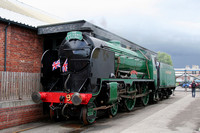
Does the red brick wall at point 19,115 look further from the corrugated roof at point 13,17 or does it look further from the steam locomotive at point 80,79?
the corrugated roof at point 13,17

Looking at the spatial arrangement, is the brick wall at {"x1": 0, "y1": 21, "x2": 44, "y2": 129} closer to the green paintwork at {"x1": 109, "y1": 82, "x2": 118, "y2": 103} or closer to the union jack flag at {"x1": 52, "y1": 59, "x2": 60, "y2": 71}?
the union jack flag at {"x1": 52, "y1": 59, "x2": 60, "y2": 71}

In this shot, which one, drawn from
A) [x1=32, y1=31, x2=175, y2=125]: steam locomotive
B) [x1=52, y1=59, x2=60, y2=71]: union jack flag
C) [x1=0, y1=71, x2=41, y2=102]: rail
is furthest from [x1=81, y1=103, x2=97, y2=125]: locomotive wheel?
[x1=0, y1=71, x2=41, y2=102]: rail

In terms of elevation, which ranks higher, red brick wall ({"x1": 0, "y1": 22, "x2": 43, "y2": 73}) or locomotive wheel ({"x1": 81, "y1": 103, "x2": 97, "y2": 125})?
red brick wall ({"x1": 0, "y1": 22, "x2": 43, "y2": 73})

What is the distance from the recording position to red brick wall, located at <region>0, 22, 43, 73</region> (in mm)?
8074

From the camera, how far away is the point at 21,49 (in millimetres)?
8672

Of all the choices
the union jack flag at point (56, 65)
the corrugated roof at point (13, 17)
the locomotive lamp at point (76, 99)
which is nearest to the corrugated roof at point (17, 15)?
the corrugated roof at point (13, 17)

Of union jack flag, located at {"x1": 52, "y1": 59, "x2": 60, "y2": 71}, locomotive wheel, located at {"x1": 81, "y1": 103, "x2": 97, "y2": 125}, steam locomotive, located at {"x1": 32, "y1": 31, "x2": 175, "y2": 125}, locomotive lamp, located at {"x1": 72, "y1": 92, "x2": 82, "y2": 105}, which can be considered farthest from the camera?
union jack flag, located at {"x1": 52, "y1": 59, "x2": 60, "y2": 71}

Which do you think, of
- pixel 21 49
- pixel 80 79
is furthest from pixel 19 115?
pixel 21 49

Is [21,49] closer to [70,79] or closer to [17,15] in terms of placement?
[17,15]

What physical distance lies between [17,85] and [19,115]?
1097mm

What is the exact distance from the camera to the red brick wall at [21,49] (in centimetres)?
807

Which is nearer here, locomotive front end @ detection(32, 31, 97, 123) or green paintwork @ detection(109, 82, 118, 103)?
locomotive front end @ detection(32, 31, 97, 123)

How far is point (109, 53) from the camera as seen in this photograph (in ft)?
24.8

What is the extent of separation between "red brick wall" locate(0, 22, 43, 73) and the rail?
0.86 metres
